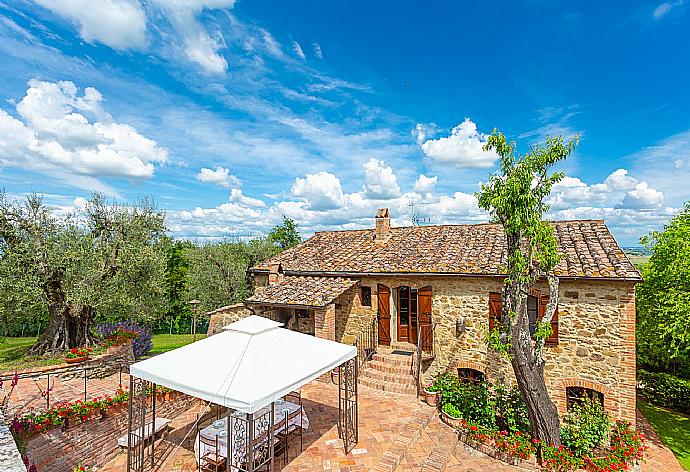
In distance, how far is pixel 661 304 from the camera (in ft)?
39.5

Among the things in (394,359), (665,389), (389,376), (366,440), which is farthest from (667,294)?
(366,440)

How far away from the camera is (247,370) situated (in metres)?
6.14

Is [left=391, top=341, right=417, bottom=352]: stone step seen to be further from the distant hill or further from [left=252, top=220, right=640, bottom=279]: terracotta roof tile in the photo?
the distant hill

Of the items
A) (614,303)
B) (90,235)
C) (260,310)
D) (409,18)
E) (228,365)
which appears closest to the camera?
(228,365)

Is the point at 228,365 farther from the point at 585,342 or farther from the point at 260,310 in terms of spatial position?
the point at 585,342

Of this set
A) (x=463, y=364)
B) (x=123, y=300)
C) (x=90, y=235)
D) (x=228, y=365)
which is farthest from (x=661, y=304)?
(x=90, y=235)

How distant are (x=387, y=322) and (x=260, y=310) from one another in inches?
209

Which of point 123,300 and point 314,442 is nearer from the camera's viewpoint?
point 314,442

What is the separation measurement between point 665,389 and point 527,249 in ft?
41.1

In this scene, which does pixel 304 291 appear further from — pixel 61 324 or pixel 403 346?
pixel 61 324

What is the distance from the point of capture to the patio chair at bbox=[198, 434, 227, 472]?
6.77 metres

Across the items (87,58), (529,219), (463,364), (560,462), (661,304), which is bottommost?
(560,462)

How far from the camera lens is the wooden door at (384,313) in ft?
45.8

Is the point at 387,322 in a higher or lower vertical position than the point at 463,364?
higher
